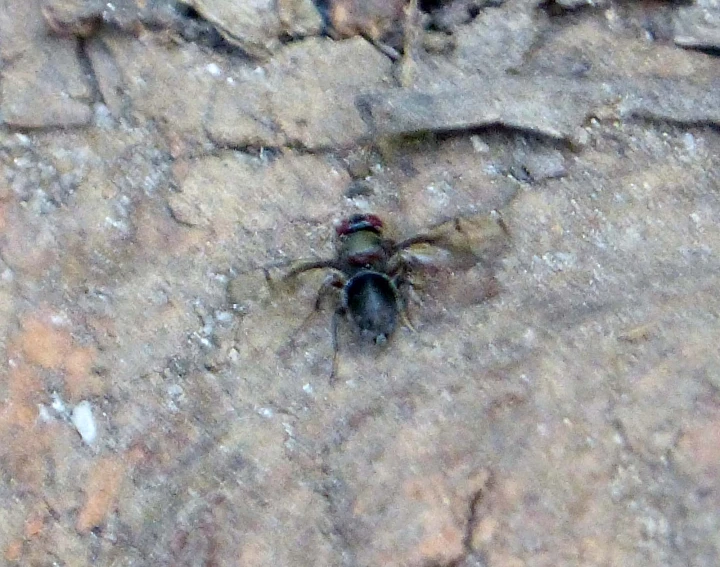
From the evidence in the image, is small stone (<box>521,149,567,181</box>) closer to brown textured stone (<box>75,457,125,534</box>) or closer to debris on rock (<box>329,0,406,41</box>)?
debris on rock (<box>329,0,406,41</box>)

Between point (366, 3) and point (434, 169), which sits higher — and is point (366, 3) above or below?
above

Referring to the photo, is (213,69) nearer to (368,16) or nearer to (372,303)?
(368,16)

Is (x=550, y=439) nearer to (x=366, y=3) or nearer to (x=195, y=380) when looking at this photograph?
(x=195, y=380)

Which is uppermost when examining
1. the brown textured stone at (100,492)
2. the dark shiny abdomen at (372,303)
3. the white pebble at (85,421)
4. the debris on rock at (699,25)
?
the debris on rock at (699,25)

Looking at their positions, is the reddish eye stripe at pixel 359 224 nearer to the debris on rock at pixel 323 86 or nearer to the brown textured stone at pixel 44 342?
the debris on rock at pixel 323 86

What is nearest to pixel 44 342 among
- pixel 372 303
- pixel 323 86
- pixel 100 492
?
pixel 100 492

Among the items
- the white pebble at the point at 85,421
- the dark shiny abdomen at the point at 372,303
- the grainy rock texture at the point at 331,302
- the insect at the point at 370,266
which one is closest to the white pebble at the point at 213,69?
the grainy rock texture at the point at 331,302

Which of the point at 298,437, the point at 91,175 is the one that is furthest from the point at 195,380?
the point at 91,175
